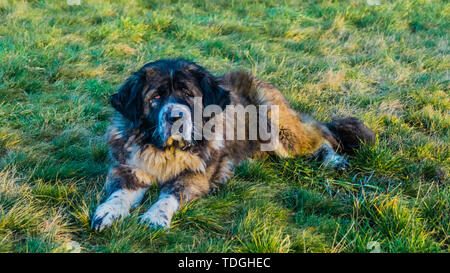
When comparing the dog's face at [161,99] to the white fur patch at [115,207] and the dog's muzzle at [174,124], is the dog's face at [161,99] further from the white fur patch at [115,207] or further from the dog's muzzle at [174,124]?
the white fur patch at [115,207]

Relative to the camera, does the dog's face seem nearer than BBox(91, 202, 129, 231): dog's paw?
No

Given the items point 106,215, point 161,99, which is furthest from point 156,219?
point 161,99

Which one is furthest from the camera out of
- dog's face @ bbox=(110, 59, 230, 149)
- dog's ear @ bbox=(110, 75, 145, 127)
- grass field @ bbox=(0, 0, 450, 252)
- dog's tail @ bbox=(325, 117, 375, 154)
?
dog's tail @ bbox=(325, 117, 375, 154)

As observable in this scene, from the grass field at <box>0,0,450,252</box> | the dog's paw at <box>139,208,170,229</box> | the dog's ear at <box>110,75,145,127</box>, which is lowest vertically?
the grass field at <box>0,0,450,252</box>

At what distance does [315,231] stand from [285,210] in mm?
388

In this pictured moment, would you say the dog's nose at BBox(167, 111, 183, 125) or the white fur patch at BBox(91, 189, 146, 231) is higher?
the dog's nose at BBox(167, 111, 183, 125)

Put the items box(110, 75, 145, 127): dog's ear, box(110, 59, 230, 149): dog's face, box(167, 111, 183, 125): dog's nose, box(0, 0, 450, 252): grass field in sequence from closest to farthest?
box(0, 0, 450, 252): grass field
box(167, 111, 183, 125): dog's nose
box(110, 59, 230, 149): dog's face
box(110, 75, 145, 127): dog's ear

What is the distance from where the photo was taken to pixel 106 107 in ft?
17.7

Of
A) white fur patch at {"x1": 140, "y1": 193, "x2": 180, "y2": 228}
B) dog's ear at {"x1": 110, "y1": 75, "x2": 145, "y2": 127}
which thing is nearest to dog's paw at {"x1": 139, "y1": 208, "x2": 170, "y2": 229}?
white fur patch at {"x1": 140, "y1": 193, "x2": 180, "y2": 228}

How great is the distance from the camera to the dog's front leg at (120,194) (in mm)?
3086

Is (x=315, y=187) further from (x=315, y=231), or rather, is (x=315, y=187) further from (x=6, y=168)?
(x=6, y=168)

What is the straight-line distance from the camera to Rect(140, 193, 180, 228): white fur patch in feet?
10.1

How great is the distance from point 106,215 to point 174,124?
0.90m

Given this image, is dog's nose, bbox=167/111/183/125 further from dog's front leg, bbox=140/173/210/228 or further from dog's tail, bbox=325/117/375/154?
dog's tail, bbox=325/117/375/154
